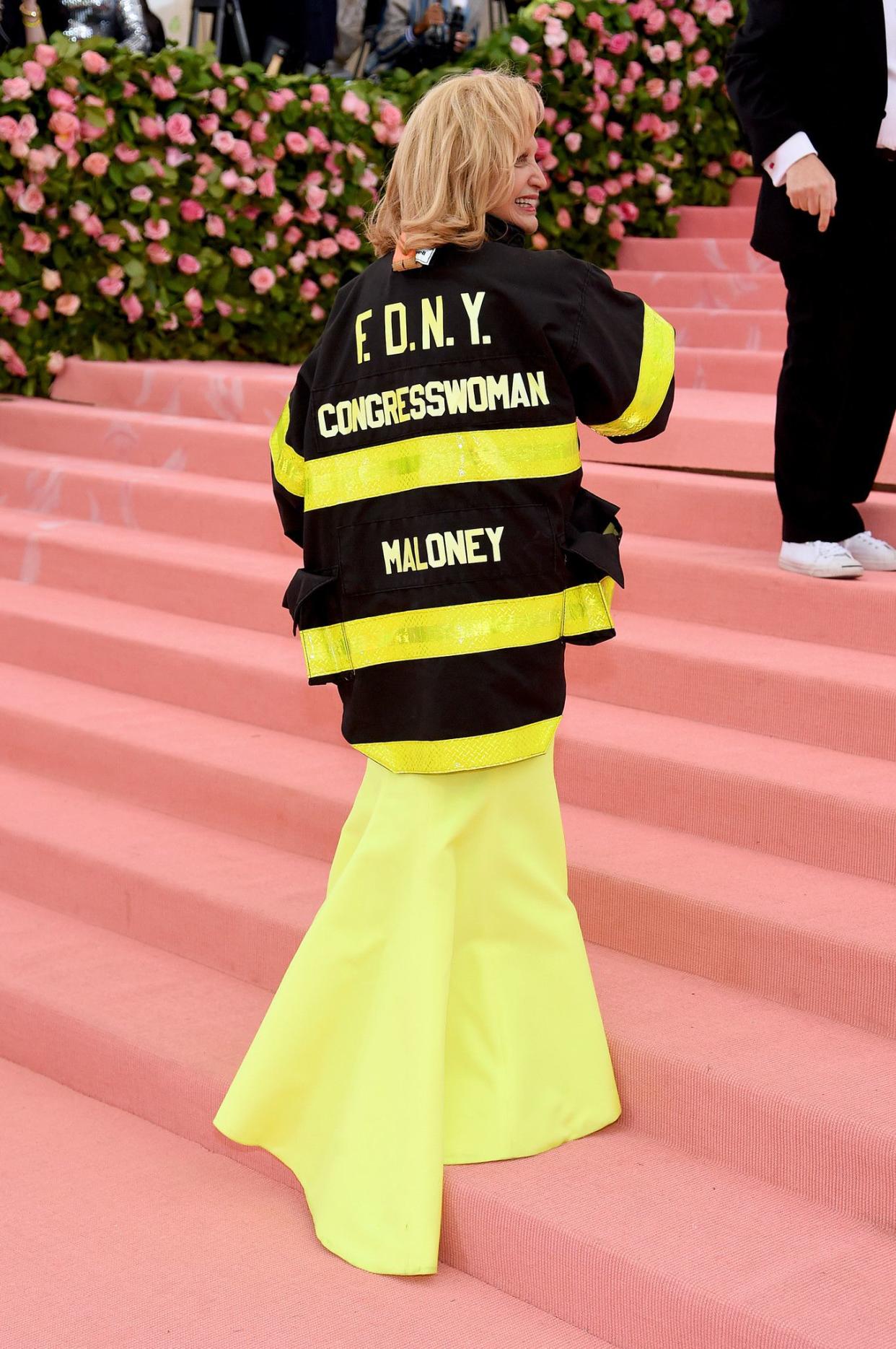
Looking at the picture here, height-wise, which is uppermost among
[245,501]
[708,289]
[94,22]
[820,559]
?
[94,22]

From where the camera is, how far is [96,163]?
17.4ft

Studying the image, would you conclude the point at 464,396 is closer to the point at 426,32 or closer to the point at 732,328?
the point at 732,328

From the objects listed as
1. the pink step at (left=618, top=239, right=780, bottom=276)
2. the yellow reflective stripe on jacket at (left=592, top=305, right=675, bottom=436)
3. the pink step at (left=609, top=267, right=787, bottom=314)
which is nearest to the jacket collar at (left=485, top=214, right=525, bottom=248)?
the yellow reflective stripe on jacket at (left=592, top=305, right=675, bottom=436)

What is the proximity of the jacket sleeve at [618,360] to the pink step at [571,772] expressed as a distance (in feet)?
3.38

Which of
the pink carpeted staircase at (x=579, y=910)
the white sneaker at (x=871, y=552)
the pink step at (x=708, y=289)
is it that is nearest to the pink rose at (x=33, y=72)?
the pink carpeted staircase at (x=579, y=910)

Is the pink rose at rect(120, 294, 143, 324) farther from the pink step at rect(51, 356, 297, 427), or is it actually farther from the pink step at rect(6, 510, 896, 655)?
the pink step at rect(6, 510, 896, 655)

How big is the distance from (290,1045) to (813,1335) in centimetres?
82

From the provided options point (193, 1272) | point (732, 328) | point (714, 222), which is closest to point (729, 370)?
point (732, 328)

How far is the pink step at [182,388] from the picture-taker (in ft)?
17.6

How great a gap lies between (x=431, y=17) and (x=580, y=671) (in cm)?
381

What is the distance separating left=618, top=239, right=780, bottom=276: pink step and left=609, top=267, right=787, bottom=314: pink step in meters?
0.06

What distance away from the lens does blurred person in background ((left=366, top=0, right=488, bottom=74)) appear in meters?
6.40

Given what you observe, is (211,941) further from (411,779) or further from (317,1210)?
(411,779)

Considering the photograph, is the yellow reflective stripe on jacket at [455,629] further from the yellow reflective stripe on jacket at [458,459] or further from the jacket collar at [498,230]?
the jacket collar at [498,230]
